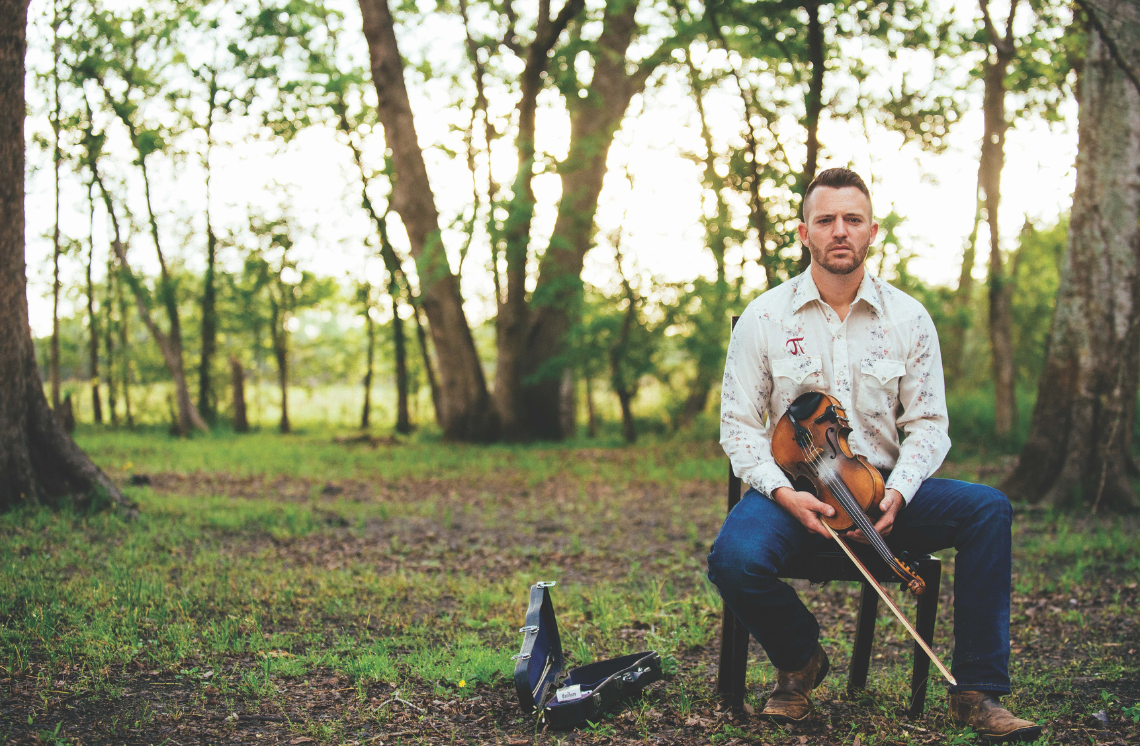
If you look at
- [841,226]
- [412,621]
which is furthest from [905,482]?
[412,621]

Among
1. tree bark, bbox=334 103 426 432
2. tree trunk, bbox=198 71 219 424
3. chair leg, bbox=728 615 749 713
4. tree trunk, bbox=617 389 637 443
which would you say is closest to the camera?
chair leg, bbox=728 615 749 713

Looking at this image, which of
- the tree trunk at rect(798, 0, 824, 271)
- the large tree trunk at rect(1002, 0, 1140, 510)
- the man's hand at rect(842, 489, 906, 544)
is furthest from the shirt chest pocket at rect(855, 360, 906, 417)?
the tree trunk at rect(798, 0, 824, 271)

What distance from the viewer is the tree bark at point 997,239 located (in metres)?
11.3

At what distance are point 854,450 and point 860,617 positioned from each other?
0.66 meters

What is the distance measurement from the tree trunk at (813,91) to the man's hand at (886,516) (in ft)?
16.5

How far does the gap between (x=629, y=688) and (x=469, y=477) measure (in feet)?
22.5

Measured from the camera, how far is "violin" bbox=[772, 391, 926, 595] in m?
2.59

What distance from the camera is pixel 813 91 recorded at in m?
7.56

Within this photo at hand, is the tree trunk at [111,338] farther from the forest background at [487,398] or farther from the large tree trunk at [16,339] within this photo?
the large tree trunk at [16,339]

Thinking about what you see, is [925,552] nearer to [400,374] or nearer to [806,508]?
[806,508]

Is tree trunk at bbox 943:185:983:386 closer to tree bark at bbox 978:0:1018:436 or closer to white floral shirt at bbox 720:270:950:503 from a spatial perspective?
tree bark at bbox 978:0:1018:436

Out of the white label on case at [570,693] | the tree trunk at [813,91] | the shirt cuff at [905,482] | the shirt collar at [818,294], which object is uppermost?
the tree trunk at [813,91]

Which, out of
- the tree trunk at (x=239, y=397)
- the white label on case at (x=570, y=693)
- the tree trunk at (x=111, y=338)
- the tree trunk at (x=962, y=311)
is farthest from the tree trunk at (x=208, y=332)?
the white label on case at (x=570, y=693)

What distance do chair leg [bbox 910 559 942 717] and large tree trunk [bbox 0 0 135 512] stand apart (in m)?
5.46
